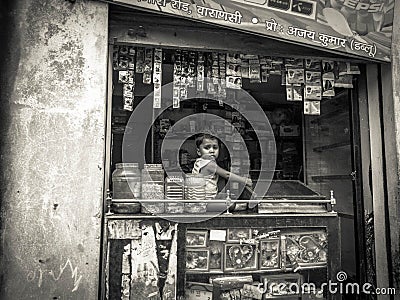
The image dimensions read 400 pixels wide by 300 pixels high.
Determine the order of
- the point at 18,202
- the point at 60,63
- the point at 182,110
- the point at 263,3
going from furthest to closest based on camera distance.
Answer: the point at 182,110
the point at 263,3
the point at 60,63
the point at 18,202

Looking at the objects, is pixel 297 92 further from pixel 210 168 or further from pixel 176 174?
pixel 176 174

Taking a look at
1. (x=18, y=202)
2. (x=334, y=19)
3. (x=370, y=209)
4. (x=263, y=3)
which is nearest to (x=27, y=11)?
(x=18, y=202)

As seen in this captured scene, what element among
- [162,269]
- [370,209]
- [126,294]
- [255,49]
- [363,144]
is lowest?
[126,294]

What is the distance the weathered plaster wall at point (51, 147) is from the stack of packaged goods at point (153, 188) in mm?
391

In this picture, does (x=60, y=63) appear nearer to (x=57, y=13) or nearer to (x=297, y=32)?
(x=57, y=13)

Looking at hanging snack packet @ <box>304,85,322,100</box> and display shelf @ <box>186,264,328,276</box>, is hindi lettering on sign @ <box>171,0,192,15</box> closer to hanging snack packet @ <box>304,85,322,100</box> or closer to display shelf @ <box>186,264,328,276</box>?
hanging snack packet @ <box>304,85,322,100</box>

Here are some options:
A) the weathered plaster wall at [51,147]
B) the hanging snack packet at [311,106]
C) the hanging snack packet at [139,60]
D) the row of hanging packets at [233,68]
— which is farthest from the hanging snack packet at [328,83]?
the weathered plaster wall at [51,147]

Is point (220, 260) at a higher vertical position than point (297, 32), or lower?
lower

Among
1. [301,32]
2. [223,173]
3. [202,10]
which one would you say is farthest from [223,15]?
[223,173]

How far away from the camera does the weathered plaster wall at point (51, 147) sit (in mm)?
1982

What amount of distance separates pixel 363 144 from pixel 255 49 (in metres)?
1.22

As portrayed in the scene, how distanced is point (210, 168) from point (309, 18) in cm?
131

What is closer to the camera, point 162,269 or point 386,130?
point 162,269

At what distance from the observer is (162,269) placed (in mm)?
2266
